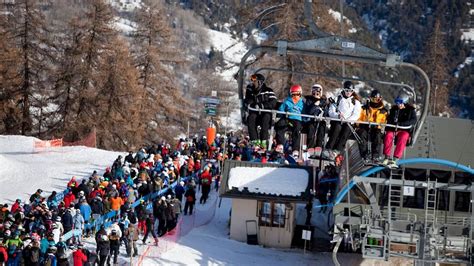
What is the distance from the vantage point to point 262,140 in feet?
49.0

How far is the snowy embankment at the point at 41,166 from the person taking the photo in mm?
32281

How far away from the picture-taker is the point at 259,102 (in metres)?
14.2

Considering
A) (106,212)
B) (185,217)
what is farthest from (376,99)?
(185,217)

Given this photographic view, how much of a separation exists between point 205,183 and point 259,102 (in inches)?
565

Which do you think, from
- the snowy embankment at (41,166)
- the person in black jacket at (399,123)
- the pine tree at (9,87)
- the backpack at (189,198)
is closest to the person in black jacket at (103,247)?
the backpack at (189,198)

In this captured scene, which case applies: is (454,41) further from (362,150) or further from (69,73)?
(362,150)

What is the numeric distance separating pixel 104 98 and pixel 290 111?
3559 centimetres

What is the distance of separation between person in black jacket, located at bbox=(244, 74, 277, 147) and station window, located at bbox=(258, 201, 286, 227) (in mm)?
12898

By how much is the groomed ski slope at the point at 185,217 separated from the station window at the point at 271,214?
3.27 feet

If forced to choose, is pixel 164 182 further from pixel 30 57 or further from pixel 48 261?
pixel 30 57

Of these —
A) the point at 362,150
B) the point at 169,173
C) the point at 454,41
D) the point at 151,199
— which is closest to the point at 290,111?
the point at 362,150

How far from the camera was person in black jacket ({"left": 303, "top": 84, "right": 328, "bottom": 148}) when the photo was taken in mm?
14476

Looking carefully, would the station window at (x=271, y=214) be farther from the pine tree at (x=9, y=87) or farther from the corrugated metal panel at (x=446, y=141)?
the pine tree at (x=9, y=87)

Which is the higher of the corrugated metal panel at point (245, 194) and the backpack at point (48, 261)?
the corrugated metal panel at point (245, 194)
